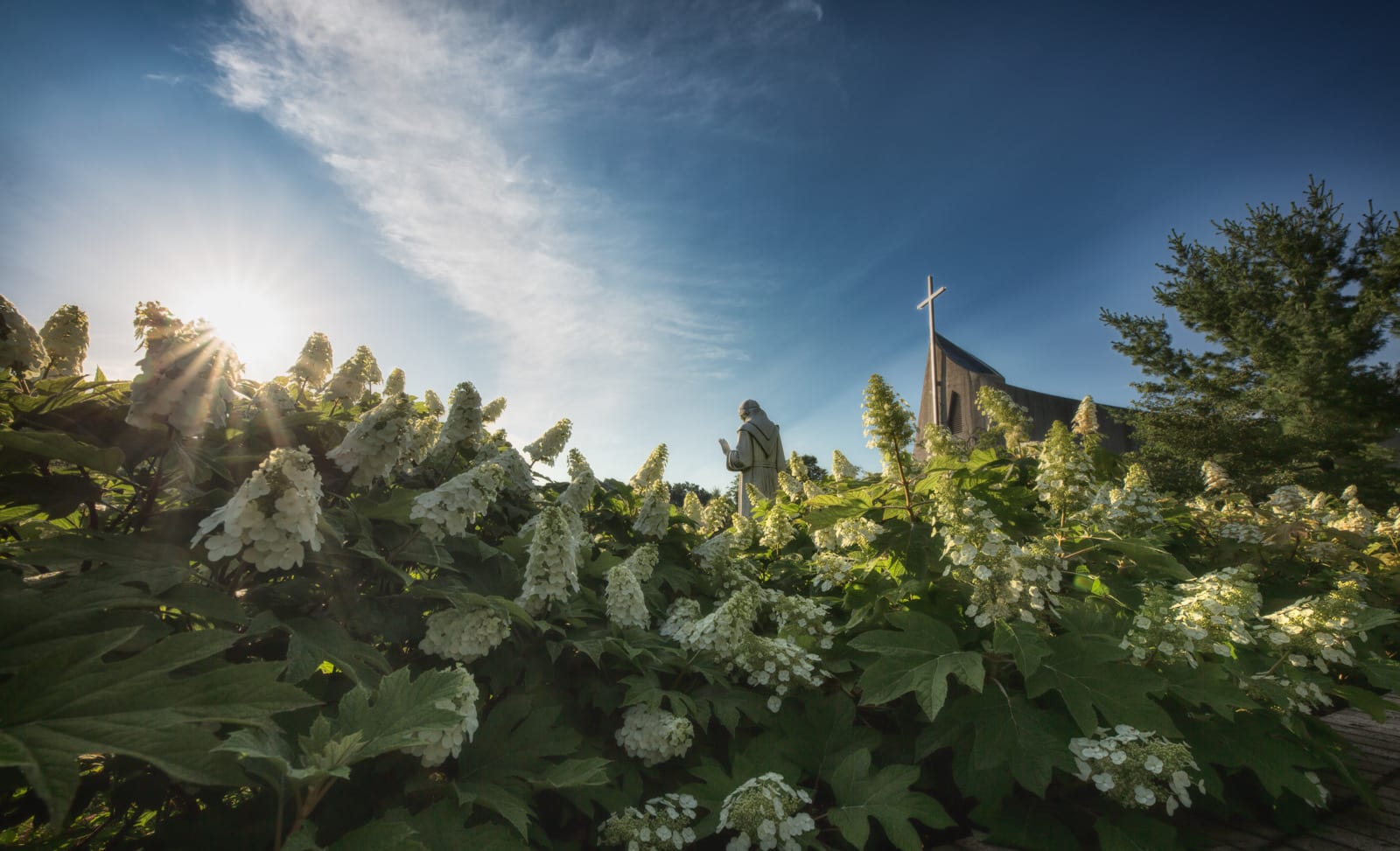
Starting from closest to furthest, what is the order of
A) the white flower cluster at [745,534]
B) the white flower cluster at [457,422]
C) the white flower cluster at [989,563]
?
the white flower cluster at [989,563] < the white flower cluster at [457,422] < the white flower cluster at [745,534]

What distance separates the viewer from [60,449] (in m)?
1.39

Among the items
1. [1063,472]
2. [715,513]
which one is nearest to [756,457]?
[715,513]

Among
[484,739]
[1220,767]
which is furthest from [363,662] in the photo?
[1220,767]

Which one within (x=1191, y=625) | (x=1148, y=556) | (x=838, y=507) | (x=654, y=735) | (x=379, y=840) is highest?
(x=838, y=507)

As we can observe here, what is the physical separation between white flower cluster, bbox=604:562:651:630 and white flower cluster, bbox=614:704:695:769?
351 millimetres

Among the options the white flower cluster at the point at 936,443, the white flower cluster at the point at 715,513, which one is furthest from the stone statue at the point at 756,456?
the white flower cluster at the point at 936,443

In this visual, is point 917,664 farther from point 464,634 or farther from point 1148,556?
point 464,634

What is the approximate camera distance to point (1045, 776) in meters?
1.66

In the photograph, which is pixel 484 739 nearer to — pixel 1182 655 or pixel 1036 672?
pixel 1036 672

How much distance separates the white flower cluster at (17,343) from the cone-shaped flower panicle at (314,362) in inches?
38.4

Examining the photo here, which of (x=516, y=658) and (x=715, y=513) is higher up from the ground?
(x=715, y=513)

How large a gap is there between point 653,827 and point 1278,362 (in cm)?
2411

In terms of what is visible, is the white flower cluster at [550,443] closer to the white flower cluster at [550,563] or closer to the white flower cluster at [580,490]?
the white flower cluster at [580,490]

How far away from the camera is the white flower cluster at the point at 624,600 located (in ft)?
7.59
